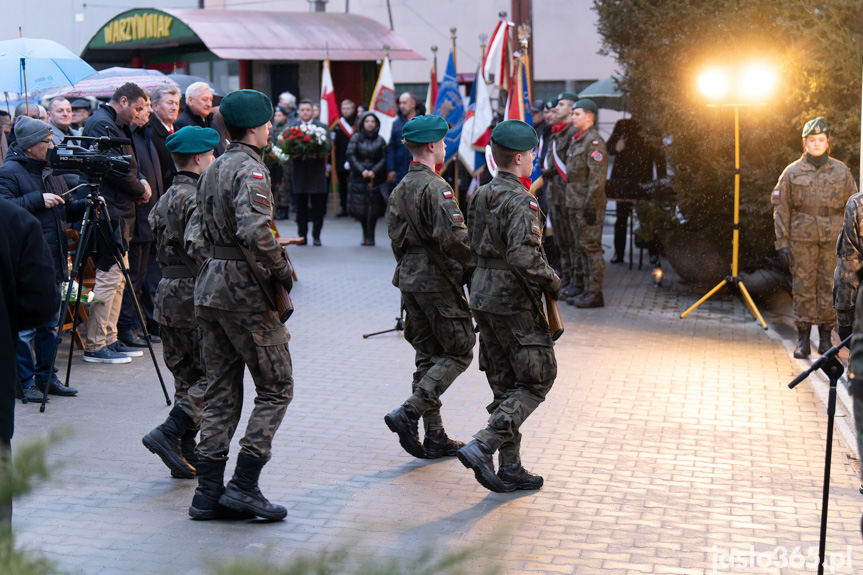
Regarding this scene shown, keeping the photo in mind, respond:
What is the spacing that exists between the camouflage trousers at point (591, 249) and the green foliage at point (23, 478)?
10.2m

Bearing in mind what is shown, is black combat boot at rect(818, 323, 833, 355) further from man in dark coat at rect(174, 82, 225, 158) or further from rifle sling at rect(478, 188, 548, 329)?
man in dark coat at rect(174, 82, 225, 158)

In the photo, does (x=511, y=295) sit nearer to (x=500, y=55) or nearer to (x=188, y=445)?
(x=188, y=445)

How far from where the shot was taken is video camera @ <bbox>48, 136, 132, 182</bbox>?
720 centimetres

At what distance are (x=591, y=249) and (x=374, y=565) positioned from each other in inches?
407

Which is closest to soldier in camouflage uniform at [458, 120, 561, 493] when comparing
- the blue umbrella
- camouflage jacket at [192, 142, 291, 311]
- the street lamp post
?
camouflage jacket at [192, 142, 291, 311]

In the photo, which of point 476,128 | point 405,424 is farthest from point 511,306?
point 476,128

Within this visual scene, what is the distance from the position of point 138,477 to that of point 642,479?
2.97 metres

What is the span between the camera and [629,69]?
1273cm

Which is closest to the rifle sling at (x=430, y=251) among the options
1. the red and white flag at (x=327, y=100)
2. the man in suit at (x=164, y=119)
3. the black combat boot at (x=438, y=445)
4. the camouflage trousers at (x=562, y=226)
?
the black combat boot at (x=438, y=445)

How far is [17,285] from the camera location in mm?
3727

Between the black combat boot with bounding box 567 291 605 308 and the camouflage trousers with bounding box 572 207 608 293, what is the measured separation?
50mm

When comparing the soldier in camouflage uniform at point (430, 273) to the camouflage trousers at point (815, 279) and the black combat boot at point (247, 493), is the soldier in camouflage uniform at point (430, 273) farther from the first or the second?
the camouflage trousers at point (815, 279)

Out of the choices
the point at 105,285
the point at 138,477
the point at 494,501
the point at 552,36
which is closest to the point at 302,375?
the point at 105,285

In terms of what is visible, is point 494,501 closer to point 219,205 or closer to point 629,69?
point 219,205
